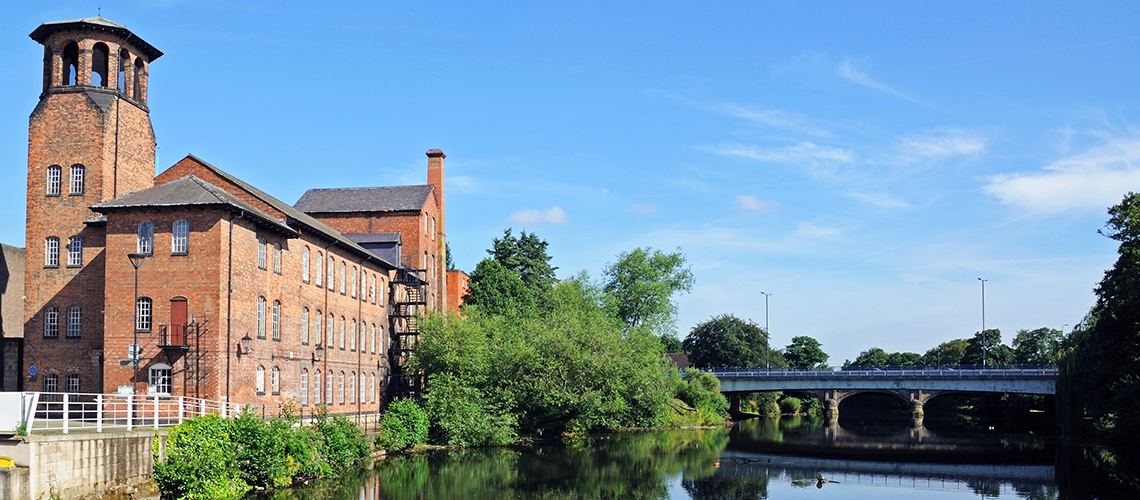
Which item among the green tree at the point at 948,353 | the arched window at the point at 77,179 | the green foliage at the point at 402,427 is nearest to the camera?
the arched window at the point at 77,179

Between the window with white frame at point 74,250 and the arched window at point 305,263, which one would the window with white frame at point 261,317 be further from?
the window with white frame at point 74,250

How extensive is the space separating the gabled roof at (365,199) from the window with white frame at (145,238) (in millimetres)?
24207

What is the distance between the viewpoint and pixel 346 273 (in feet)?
155

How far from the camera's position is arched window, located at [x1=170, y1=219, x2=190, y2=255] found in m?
34.2

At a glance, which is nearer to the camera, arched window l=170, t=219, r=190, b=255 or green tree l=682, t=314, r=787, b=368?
arched window l=170, t=219, r=190, b=255

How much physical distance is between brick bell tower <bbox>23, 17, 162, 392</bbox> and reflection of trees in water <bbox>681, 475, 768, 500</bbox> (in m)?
22.6

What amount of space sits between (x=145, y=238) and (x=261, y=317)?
510 cm

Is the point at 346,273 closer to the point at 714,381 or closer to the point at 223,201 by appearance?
the point at 223,201

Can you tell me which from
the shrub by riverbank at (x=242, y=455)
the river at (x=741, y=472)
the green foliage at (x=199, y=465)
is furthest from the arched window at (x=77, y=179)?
the green foliage at (x=199, y=465)

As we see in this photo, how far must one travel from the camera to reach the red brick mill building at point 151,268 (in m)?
33.8

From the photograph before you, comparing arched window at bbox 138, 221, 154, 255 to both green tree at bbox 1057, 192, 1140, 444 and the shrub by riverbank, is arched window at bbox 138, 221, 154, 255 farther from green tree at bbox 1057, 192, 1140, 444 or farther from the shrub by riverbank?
green tree at bbox 1057, 192, 1140, 444

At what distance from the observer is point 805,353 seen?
13088 centimetres

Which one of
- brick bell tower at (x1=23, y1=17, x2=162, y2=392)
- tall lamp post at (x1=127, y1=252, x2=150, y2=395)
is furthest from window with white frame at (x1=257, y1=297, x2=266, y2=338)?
brick bell tower at (x1=23, y1=17, x2=162, y2=392)

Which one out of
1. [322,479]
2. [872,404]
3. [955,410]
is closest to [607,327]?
[322,479]
